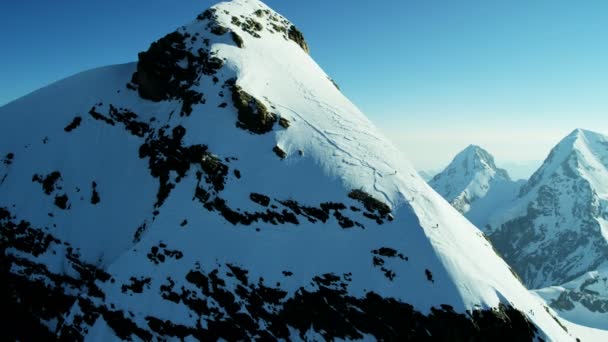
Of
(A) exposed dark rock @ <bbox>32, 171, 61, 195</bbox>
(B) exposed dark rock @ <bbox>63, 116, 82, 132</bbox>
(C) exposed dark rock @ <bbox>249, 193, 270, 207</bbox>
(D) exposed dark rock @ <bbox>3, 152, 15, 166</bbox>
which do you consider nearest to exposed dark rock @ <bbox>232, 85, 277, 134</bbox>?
(C) exposed dark rock @ <bbox>249, 193, 270, 207</bbox>

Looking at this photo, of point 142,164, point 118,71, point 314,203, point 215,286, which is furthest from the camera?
point 118,71

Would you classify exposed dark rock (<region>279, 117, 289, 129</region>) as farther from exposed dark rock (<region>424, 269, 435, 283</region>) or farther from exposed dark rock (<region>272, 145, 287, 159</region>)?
exposed dark rock (<region>424, 269, 435, 283</region>)

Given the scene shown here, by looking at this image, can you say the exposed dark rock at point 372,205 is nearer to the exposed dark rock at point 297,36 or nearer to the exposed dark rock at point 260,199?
the exposed dark rock at point 260,199

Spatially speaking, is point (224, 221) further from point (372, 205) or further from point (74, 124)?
point (74, 124)

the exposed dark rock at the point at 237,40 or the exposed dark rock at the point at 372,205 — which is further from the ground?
the exposed dark rock at the point at 237,40

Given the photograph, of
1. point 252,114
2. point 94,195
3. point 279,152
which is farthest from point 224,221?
point 94,195

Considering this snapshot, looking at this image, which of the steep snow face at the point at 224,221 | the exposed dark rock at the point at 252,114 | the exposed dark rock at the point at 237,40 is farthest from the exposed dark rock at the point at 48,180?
the exposed dark rock at the point at 237,40

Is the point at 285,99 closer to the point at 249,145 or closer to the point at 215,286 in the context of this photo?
the point at 249,145

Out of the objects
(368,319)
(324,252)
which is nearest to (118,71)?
(324,252)
